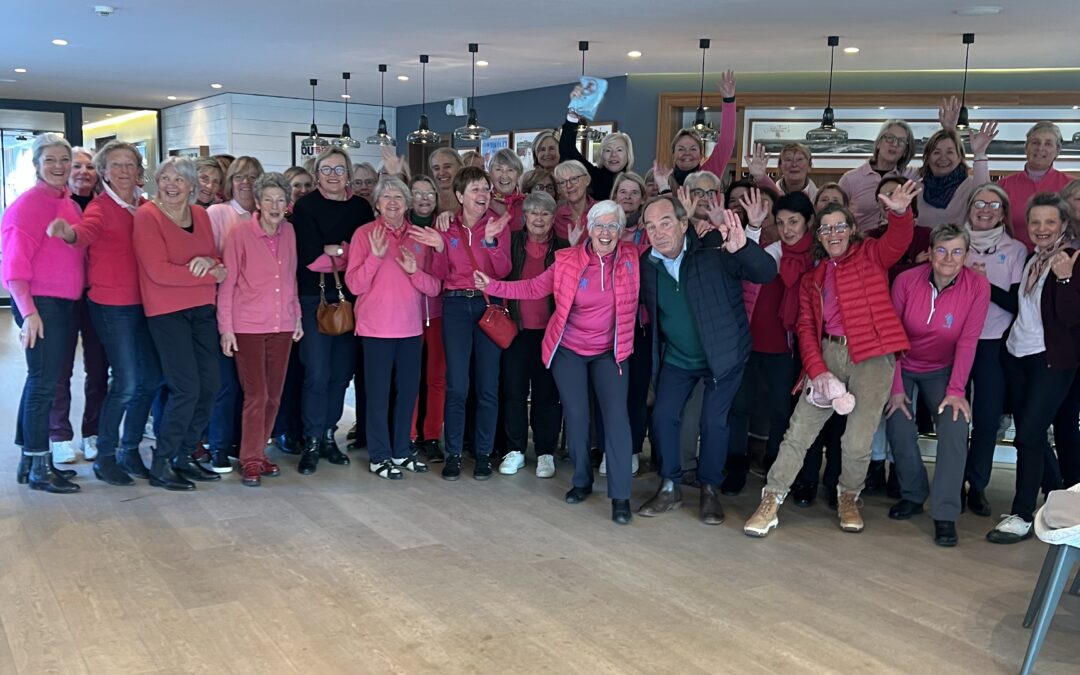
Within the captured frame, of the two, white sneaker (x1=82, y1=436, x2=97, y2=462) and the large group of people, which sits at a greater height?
the large group of people

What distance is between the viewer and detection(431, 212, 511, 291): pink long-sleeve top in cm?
470

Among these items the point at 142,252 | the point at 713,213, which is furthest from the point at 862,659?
the point at 142,252

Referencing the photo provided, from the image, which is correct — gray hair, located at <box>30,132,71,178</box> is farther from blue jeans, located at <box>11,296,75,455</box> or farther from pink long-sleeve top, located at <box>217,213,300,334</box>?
pink long-sleeve top, located at <box>217,213,300,334</box>

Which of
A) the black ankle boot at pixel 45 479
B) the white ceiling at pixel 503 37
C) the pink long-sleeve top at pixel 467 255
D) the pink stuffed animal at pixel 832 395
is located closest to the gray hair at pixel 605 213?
the pink long-sleeve top at pixel 467 255

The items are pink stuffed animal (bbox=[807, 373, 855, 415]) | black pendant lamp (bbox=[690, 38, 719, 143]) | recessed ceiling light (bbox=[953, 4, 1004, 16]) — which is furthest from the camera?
black pendant lamp (bbox=[690, 38, 719, 143])

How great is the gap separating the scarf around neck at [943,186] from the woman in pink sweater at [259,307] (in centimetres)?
346

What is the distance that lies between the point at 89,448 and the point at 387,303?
198 centimetres

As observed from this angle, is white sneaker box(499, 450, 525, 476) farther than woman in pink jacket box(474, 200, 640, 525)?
Yes

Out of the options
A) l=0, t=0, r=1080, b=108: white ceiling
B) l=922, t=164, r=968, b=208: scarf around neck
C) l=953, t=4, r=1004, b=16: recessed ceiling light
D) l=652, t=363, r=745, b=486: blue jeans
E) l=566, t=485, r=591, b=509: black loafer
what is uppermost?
l=0, t=0, r=1080, b=108: white ceiling

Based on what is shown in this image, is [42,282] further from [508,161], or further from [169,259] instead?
[508,161]

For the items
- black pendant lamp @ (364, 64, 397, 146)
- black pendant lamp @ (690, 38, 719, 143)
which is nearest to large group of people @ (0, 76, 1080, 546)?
black pendant lamp @ (690, 38, 719, 143)

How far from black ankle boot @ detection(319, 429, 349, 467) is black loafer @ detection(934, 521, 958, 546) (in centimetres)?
309

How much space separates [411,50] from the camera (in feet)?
28.5

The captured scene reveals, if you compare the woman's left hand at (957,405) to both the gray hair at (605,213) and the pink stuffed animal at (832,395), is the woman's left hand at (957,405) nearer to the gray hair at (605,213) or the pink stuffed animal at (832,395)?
the pink stuffed animal at (832,395)
